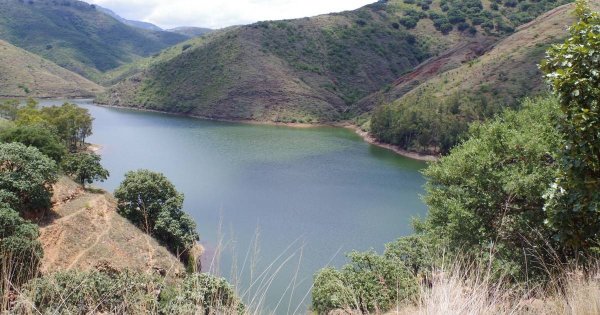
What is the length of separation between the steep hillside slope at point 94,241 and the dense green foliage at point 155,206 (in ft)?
3.07

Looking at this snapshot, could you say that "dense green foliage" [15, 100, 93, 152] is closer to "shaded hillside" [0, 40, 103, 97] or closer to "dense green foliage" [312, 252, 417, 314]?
"dense green foliage" [312, 252, 417, 314]

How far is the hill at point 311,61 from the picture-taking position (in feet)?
311

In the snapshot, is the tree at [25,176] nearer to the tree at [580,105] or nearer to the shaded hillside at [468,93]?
the tree at [580,105]

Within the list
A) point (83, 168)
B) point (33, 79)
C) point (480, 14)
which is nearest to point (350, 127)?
point (480, 14)

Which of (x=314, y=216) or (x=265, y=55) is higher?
(x=265, y=55)

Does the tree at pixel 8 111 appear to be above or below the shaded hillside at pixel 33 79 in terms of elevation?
below

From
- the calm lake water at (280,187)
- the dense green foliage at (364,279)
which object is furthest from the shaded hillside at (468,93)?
the dense green foliage at (364,279)

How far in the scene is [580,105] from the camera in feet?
21.8

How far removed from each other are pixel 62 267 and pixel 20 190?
14.8ft

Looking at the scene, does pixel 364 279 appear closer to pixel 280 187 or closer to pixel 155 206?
pixel 155 206

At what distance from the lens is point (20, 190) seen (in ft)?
71.9

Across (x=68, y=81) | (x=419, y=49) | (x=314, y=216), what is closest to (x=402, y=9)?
(x=419, y=49)

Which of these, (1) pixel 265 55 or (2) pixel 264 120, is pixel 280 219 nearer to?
(2) pixel 264 120

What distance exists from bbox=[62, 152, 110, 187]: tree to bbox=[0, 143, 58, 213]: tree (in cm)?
637
